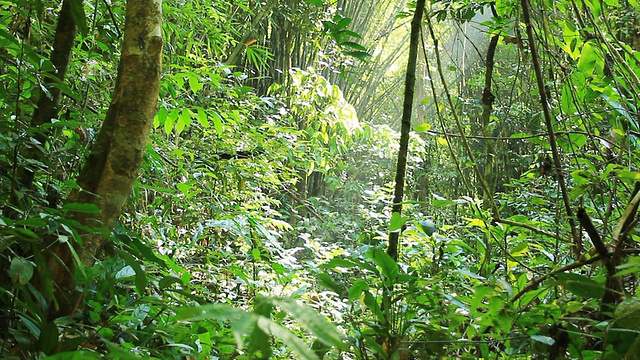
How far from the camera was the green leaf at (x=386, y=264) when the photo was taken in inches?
25.3

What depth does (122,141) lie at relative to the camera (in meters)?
0.76

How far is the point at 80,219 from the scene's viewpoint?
0.74 meters

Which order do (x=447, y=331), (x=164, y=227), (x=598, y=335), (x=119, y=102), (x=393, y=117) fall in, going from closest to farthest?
(x=598, y=335)
(x=447, y=331)
(x=119, y=102)
(x=164, y=227)
(x=393, y=117)

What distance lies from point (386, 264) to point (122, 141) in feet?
1.39

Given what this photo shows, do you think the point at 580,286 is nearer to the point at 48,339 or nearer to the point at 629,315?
the point at 629,315

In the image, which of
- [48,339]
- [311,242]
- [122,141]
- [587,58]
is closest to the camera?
[48,339]

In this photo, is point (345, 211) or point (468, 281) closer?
point (468, 281)

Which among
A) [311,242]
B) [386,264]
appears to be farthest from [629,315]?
[311,242]

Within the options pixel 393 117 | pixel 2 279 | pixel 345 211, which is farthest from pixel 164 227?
pixel 393 117

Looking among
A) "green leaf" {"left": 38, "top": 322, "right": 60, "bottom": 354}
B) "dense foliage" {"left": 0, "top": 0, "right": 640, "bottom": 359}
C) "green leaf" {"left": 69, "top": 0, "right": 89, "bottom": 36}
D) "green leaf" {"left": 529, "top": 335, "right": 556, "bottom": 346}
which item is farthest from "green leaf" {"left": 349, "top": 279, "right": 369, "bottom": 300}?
"green leaf" {"left": 69, "top": 0, "right": 89, "bottom": 36}

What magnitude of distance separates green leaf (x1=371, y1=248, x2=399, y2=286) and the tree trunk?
38cm

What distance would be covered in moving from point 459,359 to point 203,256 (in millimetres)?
1375

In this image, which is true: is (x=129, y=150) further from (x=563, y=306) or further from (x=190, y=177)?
(x=190, y=177)

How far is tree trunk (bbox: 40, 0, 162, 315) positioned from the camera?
73 cm
